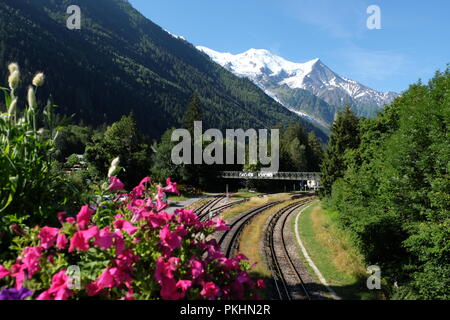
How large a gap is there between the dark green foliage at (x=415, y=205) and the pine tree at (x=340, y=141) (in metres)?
16.4

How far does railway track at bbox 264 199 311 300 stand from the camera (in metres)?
12.9

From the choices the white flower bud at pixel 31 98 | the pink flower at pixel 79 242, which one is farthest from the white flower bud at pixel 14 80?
the pink flower at pixel 79 242

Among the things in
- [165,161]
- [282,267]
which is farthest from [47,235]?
[165,161]

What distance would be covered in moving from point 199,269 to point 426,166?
48.4 ft

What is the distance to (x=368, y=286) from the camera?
12984 millimetres

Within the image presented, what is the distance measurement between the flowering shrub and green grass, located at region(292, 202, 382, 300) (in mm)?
12227

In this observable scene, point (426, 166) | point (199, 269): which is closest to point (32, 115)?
point (199, 269)

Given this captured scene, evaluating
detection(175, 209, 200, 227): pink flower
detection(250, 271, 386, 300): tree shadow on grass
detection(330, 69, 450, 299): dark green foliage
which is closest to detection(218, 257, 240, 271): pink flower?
detection(175, 209, 200, 227): pink flower

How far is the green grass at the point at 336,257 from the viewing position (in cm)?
1362

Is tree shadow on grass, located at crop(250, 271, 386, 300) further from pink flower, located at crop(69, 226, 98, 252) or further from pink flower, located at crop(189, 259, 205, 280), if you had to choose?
pink flower, located at crop(69, 226, 98, 252)

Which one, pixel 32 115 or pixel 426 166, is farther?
pixel 426 166

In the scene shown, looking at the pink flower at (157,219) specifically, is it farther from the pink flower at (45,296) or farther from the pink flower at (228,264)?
the pink flower at (45,296)
